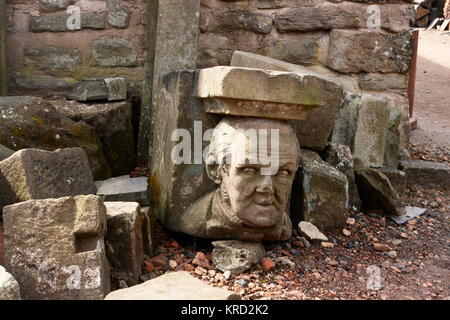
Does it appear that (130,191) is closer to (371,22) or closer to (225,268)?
(225,268)

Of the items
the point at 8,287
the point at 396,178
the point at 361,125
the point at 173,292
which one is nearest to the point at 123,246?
the point at 173,292

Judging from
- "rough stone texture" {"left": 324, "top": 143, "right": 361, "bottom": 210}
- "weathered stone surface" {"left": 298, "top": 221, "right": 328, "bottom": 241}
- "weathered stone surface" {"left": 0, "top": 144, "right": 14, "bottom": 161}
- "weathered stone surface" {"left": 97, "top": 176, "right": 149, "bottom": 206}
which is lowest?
"weathered stone surface" {"left": 298, "top": 221, "right": 328, "bottom": 241}

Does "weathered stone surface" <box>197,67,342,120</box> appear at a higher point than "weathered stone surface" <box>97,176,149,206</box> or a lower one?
higher

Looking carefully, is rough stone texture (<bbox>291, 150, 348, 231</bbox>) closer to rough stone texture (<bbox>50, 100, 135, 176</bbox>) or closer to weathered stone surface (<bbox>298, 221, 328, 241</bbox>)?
weathered stone surface (<bbox>298, 221, 328, 241</bbox>)

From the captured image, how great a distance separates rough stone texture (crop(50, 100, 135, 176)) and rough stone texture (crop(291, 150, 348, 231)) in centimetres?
135

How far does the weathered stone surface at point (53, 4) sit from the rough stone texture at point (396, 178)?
9.44 ft

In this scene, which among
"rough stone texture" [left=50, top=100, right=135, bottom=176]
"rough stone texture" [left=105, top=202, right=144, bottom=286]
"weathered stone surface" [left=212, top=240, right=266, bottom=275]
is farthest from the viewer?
"rough stone texture" [left=50, top=100, right=135, bottom=176]

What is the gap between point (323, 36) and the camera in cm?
443

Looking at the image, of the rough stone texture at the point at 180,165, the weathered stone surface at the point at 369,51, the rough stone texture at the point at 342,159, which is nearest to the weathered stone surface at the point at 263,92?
the rough stone texture at the point at 180,165

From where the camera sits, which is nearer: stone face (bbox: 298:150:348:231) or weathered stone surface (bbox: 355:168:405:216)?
stone face (bbox: 298:150:348:231)

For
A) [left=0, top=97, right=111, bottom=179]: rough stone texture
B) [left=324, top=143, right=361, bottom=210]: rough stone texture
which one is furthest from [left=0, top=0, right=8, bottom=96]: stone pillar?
[left=324, top=143, right=361, bottom=210]: rough stone texture

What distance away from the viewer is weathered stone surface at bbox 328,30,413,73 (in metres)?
4.38

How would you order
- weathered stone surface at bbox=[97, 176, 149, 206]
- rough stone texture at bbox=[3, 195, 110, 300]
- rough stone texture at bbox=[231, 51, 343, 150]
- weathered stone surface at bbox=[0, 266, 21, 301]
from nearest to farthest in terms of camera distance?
weathered stone surface at bbox=[0, 266, 21, 301], rough stone texture at bbox=[3, 195, 110, 300], weathered stone surface at bbox=[97, 176, 149, 206], rough stone texture at bbox=[231, 51, 343, 150]

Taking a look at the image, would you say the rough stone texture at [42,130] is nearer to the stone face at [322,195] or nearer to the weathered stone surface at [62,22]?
the weathered stone surface at [62,22]
